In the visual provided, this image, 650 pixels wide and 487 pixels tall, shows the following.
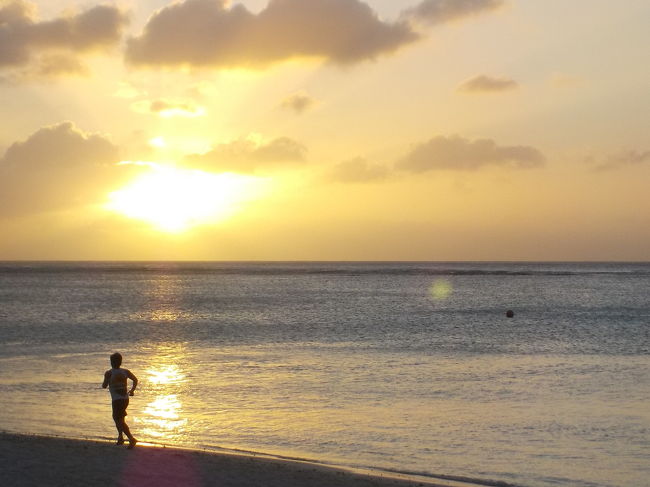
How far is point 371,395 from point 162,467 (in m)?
11.3

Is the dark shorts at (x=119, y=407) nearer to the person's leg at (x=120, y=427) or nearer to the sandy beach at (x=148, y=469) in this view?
the person's leg at (x=120, y=427)

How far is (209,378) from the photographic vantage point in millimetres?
28844

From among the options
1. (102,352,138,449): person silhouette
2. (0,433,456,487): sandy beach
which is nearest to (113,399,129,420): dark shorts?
(102,352,138,449): person silhouette

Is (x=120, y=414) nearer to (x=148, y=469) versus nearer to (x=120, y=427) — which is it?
(x=120, y=427)

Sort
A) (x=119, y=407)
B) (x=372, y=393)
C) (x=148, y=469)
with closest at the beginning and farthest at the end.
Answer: (x=148, y=469) → (x=119, y=407) → (x=372, y=393)

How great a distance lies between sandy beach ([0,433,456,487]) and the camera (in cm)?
1385

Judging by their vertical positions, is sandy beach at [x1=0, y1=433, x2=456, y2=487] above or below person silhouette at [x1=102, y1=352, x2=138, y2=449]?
below

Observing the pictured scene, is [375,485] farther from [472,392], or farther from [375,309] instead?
[375,309]

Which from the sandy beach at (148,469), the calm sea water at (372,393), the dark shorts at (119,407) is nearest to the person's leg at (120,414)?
the dark shorts at (119,407)

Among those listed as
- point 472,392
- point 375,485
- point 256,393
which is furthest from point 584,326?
point 375,485

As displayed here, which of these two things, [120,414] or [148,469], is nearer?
[148,469]

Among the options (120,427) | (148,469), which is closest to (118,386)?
(120,427)

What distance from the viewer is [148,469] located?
48.2 ft

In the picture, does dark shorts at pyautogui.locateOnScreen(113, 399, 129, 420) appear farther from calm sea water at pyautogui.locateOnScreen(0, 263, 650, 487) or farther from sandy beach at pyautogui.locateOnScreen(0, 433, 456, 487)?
calm sea water at pyautogui.locateOnScreen(0, 263, 650, 487)
